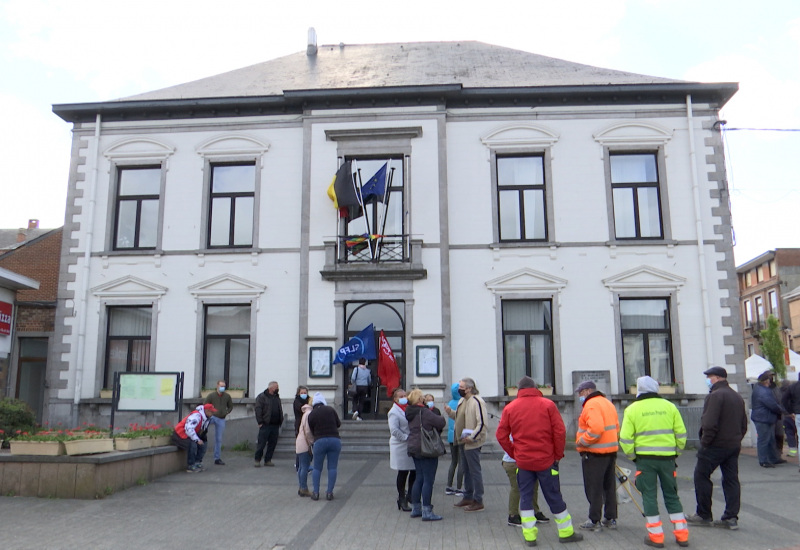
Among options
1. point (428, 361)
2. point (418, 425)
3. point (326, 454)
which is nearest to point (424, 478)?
point (418, 425)

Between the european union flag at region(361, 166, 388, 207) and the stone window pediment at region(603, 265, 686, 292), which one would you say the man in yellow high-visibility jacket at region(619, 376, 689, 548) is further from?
the european union flag at region(361, 166, 388, 207)

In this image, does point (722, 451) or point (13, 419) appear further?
point (13, 419)

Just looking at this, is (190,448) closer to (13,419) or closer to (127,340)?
(13,419)

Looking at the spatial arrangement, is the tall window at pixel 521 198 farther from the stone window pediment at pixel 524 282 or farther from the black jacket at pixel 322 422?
the black jacket at pixel 322 422

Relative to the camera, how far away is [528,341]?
17297 millimetres

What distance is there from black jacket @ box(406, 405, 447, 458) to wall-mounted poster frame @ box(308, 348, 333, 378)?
26.4 ft

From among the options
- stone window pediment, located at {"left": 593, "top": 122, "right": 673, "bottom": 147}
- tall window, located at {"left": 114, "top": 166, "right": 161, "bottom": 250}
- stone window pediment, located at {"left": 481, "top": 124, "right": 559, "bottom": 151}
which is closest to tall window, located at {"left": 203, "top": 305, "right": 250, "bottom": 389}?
tall window, located at {"left": 114, "top": 166, "right": 161, "bottom": 250}

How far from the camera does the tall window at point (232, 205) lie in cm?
1838

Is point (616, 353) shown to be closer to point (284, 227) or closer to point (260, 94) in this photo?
point (284, 227)

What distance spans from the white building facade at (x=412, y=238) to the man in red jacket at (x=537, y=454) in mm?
8811

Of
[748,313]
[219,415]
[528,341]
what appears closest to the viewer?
[219,415]

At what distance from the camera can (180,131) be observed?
18781 mm

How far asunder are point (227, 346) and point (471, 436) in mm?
10342

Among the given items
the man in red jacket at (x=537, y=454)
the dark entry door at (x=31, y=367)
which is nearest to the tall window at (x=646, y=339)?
the man in red jacket at (x=537, y=454)
